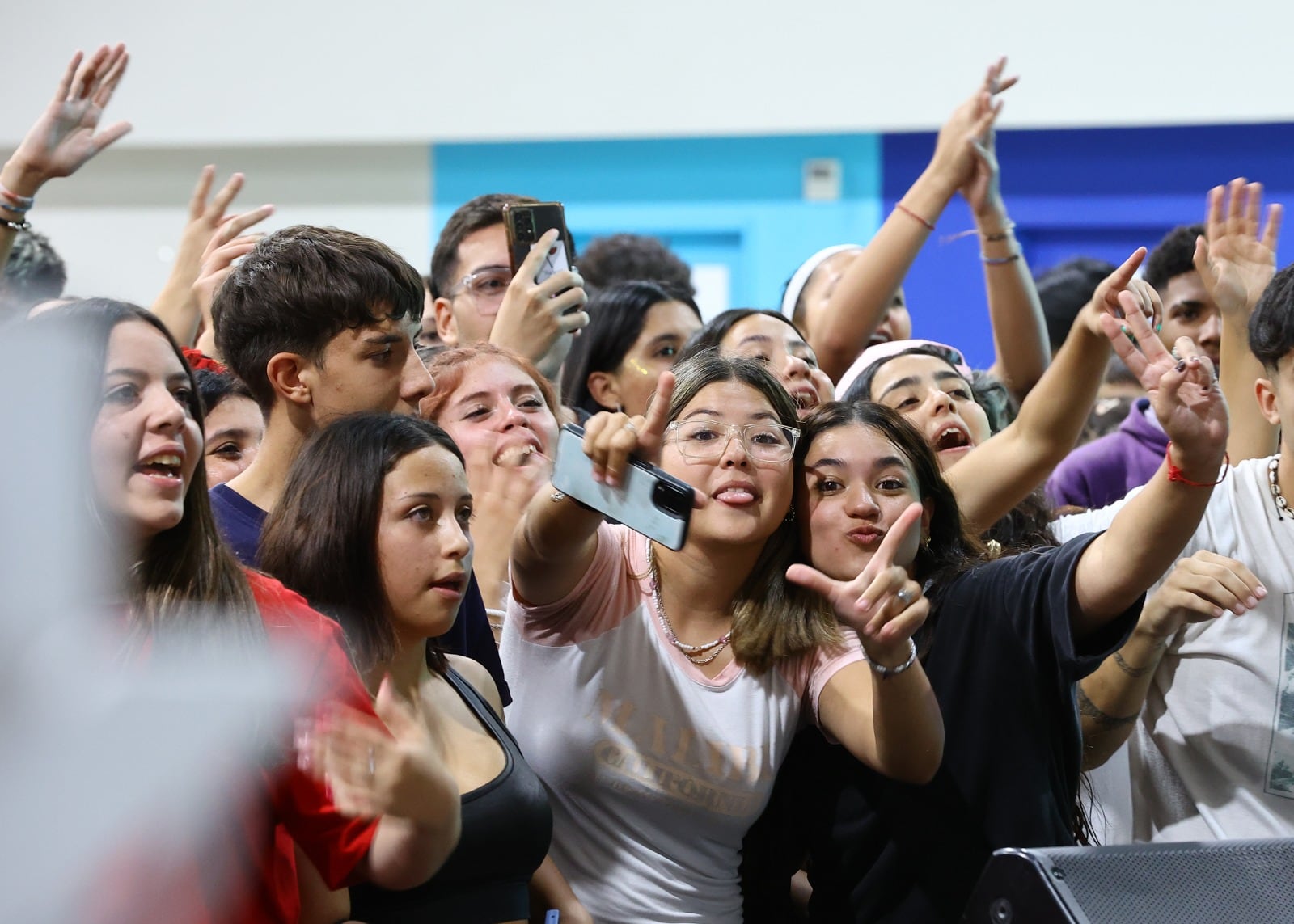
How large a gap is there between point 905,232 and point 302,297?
1.10 meters

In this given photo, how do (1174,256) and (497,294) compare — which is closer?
(497,294)

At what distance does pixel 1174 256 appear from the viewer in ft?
9.02

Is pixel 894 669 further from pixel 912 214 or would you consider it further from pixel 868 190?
pixel 868 190

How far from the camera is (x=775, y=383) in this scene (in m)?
1.64

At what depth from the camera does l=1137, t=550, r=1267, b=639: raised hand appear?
160 centimetres

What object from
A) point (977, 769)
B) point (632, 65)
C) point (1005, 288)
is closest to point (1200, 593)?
point (977, 769)

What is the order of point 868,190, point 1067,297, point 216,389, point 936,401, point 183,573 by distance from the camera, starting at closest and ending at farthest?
point 183,573, point 216,389, point 936,401, point 1067,297, point 868,190

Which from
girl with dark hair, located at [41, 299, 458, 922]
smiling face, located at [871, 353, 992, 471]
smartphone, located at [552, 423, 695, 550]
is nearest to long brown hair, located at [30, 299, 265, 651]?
girl with dark hair, located at [41, 299, 458, 922]

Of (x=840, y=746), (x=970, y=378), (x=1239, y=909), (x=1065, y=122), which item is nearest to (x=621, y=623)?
(x=840, y=746)

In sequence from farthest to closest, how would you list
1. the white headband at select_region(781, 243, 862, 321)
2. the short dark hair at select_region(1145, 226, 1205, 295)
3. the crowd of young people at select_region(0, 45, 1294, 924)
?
the short dark hair at select_region(1145, 226, 1205, 295), the white headband at select_region(781, 243, 862, 321), the crowd of young people at select_region(0, 45, 1294, 924)

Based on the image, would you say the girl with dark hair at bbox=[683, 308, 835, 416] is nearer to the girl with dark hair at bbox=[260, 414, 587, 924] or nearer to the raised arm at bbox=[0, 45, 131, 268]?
the girl with dark hair at bbox=[260, 414, 587, 924]

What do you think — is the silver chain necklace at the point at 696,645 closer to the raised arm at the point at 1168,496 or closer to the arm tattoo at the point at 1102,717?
the raised arm at the point at 1168,496

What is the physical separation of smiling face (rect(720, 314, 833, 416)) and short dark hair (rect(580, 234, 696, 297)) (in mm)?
789

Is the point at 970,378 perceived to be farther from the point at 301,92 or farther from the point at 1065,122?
the point at 301,92
